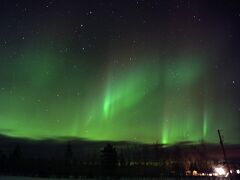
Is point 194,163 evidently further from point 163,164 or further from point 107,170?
point 107,170

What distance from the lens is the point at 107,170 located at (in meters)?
109

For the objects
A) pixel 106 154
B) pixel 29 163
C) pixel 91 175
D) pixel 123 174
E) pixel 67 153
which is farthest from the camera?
pixel 67 153

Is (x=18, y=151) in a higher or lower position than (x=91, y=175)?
higher

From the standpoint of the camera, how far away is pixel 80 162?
183000mm

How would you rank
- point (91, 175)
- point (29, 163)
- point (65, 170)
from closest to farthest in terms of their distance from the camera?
point (91, 175)
point (65, 170)
point (29, 163)

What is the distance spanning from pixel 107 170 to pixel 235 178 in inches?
2038

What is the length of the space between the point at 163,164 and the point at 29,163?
7757cm

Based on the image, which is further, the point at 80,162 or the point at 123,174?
the point at 80,162

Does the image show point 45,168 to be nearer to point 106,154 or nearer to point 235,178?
point 106,154

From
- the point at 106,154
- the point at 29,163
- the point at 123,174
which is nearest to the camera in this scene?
the point at 106,154

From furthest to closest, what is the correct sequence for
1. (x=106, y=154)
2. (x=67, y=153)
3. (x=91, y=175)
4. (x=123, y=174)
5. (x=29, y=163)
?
(x=67, y=153)
(x=29, y=163)
(x=123, y=174)
(x=91, y=175)
(x=106, y=154)

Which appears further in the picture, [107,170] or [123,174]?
[123,174]

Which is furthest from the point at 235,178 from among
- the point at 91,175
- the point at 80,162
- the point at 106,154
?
the point at 80,162

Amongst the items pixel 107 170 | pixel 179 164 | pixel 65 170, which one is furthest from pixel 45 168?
pixel 179 164
